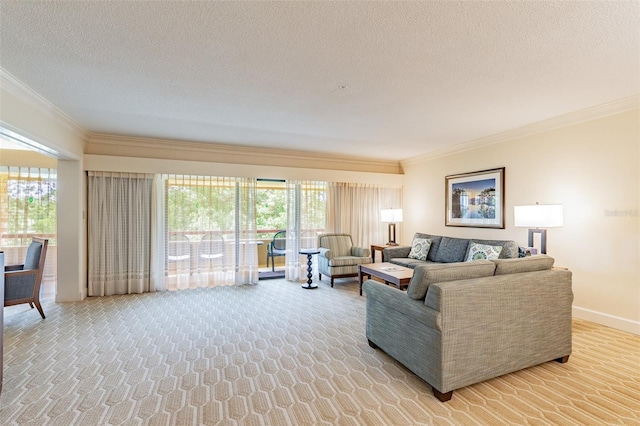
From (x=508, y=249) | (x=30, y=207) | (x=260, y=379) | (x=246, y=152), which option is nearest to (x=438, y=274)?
(x=260, y=379)

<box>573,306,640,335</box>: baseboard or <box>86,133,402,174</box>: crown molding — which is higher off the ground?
<box>86,133,402,174</box>: crown molding

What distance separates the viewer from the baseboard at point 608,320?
327cm

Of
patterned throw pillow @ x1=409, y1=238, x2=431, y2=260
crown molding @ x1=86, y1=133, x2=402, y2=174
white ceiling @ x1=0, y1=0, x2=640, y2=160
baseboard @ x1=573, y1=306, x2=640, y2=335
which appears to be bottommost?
baseboard @ x1=573, y1=306, x2=640, y2=335

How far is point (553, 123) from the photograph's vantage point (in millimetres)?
3936

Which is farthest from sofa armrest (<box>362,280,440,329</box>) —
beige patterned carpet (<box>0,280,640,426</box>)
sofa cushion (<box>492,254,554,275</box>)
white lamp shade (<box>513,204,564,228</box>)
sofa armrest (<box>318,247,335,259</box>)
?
sofa armrest (<box>318,247,335,259</box>)

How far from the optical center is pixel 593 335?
3.22 metres

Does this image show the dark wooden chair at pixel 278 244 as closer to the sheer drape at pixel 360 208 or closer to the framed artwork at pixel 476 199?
the sheer drape at pixel 360 208

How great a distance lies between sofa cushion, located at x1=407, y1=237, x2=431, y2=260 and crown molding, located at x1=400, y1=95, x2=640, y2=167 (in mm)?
1688

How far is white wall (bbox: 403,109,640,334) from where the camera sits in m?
3.31

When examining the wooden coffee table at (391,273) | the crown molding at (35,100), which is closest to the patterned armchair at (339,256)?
the wooden coffee table at (391,273)

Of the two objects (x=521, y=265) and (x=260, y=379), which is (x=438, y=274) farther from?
(x=260, y=379)

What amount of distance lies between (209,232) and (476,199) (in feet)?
15.1

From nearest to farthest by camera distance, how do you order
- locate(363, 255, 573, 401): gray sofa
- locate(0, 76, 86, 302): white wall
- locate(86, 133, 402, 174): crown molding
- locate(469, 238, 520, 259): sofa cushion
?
1. locate(363, 255, 573, 401): gray sofa
2. locate(0, 76, 86, 302): white wall
3. locate(469, 238, 520, 259): sofa cushion
4. locate(86, 133, 402, 174): crown molding

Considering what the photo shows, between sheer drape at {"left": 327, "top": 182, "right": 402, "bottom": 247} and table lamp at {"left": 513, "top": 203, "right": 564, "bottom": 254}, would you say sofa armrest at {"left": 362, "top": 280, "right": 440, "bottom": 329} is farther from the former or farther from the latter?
sheer drape at {"left": 327, "top": 182, "right": 402, "bottom": 247}
